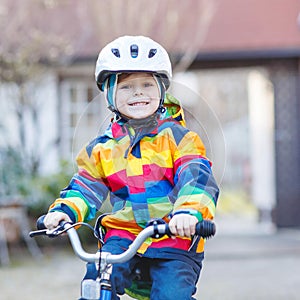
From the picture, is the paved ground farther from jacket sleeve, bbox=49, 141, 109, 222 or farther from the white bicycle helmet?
the white bicycle helmet

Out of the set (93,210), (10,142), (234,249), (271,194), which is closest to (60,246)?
(10,142)

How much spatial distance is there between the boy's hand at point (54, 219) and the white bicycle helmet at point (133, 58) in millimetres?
566

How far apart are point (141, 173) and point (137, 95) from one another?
1.00 feet

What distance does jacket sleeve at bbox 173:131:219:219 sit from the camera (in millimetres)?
2407

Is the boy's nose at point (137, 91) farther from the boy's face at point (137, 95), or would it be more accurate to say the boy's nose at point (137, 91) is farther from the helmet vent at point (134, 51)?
the helmet vent at point (134, 51)

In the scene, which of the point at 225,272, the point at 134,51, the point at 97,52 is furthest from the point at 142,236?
the point at 97,52

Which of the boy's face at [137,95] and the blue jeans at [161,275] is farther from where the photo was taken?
the boy's face at [137,95]

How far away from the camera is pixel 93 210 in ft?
8.66

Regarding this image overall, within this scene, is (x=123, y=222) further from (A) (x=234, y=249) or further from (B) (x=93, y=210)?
(A) (x=234, y=249)

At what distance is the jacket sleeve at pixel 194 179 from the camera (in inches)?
94.8

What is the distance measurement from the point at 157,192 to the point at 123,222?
182 mm

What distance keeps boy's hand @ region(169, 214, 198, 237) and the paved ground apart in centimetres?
334

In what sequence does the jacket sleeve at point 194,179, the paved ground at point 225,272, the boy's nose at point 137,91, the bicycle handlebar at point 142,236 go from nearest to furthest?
the bicycle handlebar at point 142,236, the jacket sleeve at point 194,179, the boy's nose at point 137,91, the paved ground at point 225,272

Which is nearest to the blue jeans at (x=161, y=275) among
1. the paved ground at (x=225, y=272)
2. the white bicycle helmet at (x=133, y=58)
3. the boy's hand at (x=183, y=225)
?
the boy's hand at (x=183, y=225)
